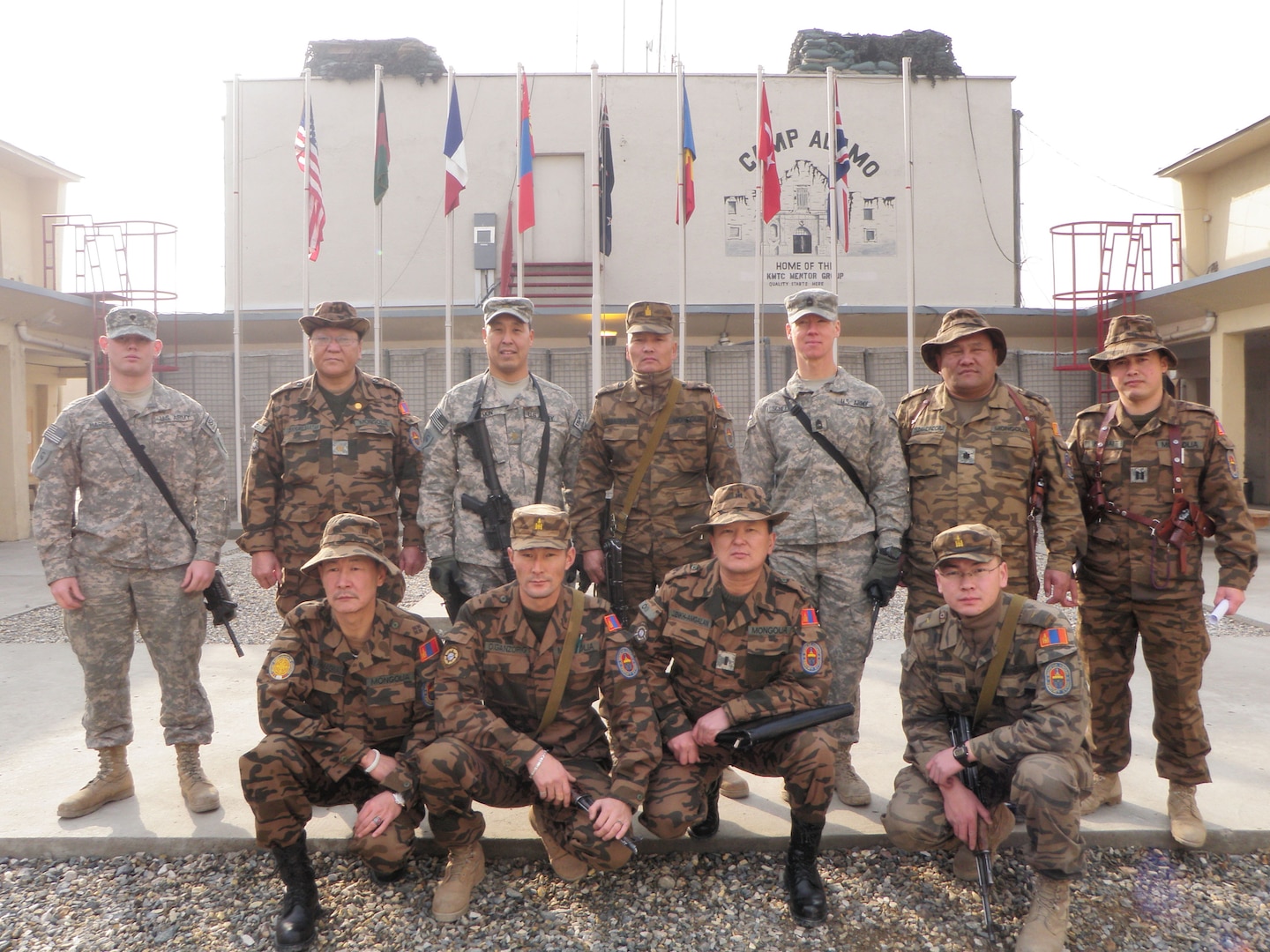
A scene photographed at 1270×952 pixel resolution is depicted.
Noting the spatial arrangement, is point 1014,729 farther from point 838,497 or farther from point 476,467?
point 476,467

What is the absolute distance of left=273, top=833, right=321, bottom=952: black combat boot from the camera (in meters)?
2.66

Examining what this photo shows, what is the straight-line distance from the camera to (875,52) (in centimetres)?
1512

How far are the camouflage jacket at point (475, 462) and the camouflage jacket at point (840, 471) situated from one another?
0.95 m

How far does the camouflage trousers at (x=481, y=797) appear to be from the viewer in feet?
9.34

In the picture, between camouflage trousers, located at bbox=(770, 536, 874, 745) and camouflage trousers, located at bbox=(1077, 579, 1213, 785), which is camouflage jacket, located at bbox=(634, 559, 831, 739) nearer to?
camouflage trousers, located at bbox=(770, 536, 874, 745)

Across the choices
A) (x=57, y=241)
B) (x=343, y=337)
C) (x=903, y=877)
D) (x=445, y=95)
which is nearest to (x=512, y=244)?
(x=445, y=95)

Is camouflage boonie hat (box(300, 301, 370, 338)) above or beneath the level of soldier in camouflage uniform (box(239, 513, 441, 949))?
above

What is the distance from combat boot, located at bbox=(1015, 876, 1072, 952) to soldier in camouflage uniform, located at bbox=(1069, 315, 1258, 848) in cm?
94

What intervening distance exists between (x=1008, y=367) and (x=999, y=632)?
35.0 ft

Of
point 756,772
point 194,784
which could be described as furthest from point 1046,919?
point 194,784

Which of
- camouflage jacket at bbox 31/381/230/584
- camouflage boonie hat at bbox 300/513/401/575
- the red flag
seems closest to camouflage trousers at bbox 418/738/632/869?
camouflage boonie hat at bbox 300/513/401/575

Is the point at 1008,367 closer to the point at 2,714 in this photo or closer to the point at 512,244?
the point at 512,244

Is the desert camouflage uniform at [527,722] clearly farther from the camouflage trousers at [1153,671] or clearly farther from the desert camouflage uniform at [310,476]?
the camouflage trousers at [1153,671]

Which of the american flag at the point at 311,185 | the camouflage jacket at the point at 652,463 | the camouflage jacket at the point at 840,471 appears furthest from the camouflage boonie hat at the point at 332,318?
the american flag at the point at 311,185
